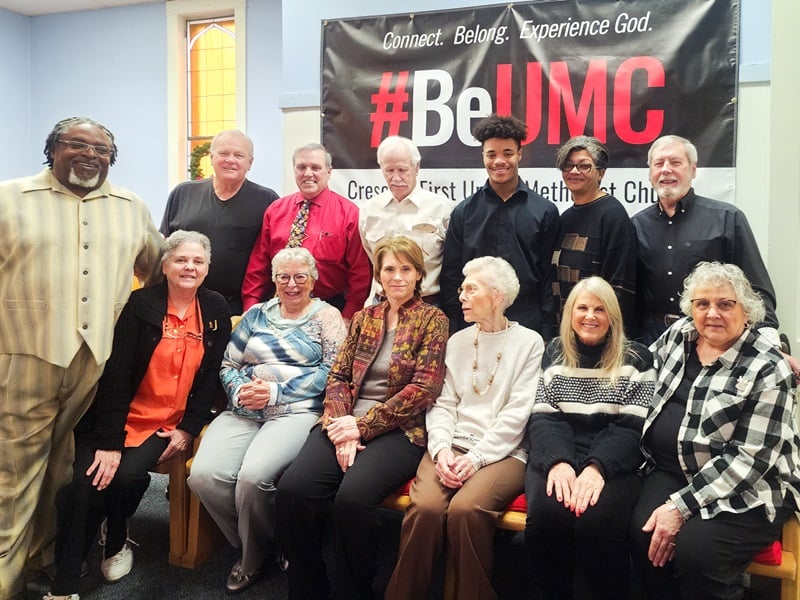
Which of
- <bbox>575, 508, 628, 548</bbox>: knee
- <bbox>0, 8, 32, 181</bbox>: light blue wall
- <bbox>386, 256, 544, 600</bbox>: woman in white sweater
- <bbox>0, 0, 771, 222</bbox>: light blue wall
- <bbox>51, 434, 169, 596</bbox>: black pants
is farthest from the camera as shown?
<bbox>0, 8, 32, 181</bbox>: light blue wall

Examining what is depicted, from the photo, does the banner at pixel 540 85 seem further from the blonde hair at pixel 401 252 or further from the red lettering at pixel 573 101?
the blonde hair at pixel 401 252

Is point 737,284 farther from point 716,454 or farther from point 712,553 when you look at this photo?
point 712,553

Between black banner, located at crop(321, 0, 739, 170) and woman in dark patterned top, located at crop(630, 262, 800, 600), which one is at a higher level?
black banner, located at crop(321, 0, 739, 170)

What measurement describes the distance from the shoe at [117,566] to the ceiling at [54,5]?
16.4 ft

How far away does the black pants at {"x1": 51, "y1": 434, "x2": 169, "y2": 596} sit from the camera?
221 centimetres

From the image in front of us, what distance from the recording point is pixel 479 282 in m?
2.30

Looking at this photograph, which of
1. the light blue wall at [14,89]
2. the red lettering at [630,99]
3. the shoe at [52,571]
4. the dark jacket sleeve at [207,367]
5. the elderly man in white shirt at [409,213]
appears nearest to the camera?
the shoe at [52,571]

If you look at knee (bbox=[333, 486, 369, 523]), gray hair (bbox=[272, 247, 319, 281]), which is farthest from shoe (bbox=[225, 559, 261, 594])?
gray hair (bbox=[272, 247, 319, 281])

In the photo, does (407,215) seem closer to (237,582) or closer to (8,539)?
(237,582)

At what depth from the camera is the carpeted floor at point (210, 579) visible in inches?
90.7

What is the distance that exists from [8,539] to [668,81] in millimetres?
3458

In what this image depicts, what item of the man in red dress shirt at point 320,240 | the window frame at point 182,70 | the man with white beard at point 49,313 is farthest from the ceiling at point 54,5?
the man with white beard at point 49,313

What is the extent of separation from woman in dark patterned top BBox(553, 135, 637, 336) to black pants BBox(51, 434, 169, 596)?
5.67ft

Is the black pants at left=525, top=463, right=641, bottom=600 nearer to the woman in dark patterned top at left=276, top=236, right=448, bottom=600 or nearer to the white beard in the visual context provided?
the woman in dark patterned top at left=276, top=236, right=448, bottom=600
